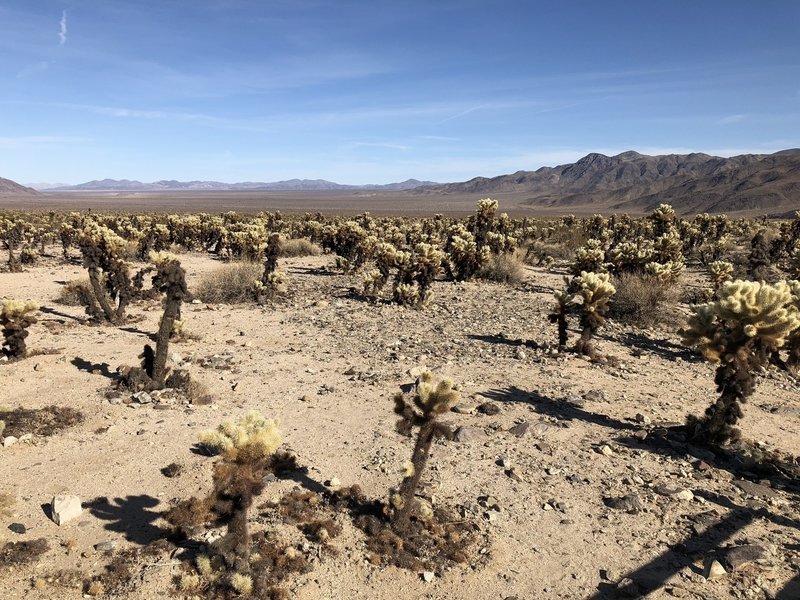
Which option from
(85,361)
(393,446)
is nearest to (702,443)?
(393,446)

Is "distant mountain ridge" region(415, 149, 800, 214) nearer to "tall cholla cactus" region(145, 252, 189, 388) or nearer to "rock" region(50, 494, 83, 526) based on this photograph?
"tall cholla cactus" region(145, 252, 189, 388)

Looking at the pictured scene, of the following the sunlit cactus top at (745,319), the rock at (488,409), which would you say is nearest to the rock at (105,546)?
the rock at (488,409)

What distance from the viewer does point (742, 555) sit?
500 cm

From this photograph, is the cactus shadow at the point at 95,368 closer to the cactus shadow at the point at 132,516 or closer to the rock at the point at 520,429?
the cactus shadow at the point at 132,516

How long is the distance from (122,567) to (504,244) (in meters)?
23.5

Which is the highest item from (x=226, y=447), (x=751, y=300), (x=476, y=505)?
(x=751, y=300)

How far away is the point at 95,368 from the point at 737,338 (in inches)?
441

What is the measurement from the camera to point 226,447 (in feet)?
15.7

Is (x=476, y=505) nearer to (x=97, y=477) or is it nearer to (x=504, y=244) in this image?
(x=97, y=477)

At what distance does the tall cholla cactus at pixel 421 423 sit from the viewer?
17.4ft

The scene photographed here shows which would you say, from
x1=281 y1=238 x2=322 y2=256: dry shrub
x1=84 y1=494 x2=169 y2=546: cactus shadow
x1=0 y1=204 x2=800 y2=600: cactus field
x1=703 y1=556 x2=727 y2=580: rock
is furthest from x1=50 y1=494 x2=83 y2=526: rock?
x1=281 y1=238 x2=322 y2=256: dry shrub

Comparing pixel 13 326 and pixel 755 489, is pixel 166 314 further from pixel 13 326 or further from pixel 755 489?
pixel 755 489

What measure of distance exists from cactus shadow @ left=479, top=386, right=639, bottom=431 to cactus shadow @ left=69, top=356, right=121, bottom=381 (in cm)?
697

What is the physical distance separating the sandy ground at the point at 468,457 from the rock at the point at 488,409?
0.11 metres
